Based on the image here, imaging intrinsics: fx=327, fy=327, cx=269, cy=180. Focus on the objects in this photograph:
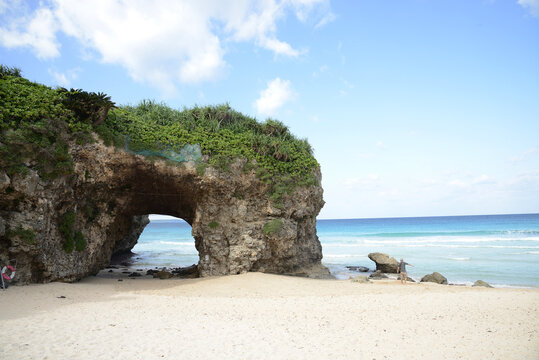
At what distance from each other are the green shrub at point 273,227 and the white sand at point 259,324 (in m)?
3.68

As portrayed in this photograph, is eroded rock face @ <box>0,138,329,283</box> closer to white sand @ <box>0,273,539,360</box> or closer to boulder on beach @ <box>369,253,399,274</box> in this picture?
white sand @ <box>0,273,539,360</box>

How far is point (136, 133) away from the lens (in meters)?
15.3

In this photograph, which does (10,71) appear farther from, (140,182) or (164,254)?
(164,254)

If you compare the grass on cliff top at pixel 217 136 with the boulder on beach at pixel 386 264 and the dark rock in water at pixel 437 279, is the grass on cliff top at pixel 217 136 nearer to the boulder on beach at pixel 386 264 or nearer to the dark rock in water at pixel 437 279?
the boulder on beach at pixel 386 264

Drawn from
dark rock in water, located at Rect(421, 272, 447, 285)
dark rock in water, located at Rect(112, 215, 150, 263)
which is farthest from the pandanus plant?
dark rock in water, located at Rect(421, 272, 447, 285)

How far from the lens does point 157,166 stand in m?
15.4

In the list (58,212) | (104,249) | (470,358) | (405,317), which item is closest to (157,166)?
(58,212)

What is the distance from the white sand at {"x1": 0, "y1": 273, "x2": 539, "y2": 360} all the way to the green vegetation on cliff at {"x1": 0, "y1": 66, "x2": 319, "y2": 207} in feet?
16.8

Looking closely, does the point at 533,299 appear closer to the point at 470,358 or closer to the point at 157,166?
the point at 470,358

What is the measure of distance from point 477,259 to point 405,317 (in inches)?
887

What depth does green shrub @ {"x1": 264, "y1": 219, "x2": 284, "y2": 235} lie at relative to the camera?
16562mm

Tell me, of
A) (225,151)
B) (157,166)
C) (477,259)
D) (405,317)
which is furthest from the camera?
(477,259)

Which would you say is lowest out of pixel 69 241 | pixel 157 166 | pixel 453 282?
pixel 453 282

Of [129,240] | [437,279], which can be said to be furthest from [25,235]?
[437,279]
